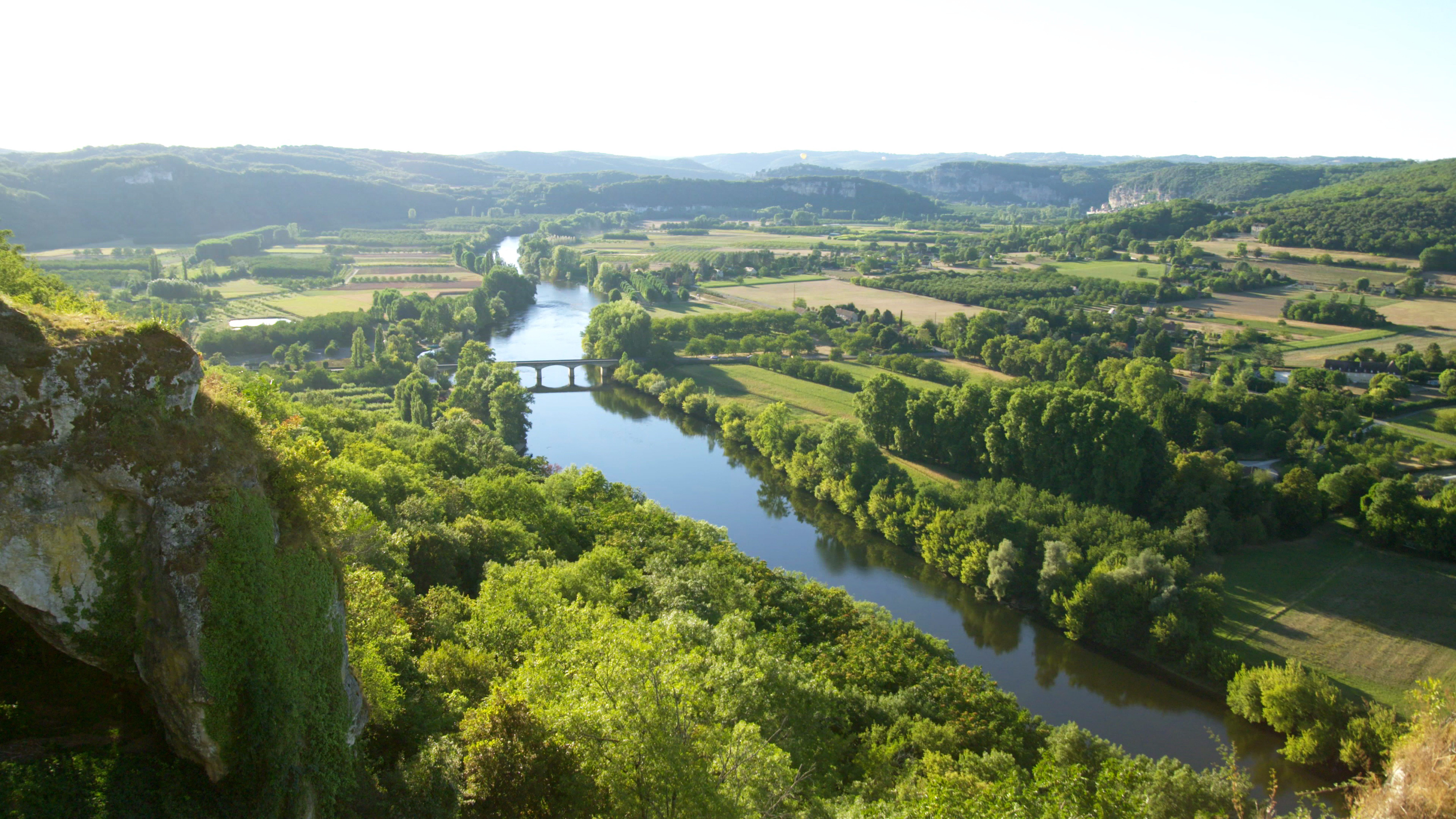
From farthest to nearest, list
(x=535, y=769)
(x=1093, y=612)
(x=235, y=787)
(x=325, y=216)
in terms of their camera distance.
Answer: (x=325, y=216), (x=1093, y=612), (x=535, y=769), (x=235, y=787)

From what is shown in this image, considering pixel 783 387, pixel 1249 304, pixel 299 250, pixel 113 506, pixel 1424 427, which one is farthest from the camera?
pixel 299 250

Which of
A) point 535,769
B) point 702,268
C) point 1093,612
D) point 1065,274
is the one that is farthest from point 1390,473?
point 702,268

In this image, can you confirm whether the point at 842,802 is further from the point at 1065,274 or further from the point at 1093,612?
the point at 1065,274

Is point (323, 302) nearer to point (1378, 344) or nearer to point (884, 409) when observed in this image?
point (884, 409)

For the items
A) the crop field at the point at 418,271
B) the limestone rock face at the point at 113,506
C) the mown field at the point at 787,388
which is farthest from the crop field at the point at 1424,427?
the crop field at the point at 418,271

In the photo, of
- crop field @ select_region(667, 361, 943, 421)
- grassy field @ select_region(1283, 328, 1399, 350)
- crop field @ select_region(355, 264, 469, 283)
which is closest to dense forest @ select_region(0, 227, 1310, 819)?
crop field @ select_region(667, 361, 943, 421)

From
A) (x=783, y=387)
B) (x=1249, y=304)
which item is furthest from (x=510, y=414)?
(x=1249, y=304)
